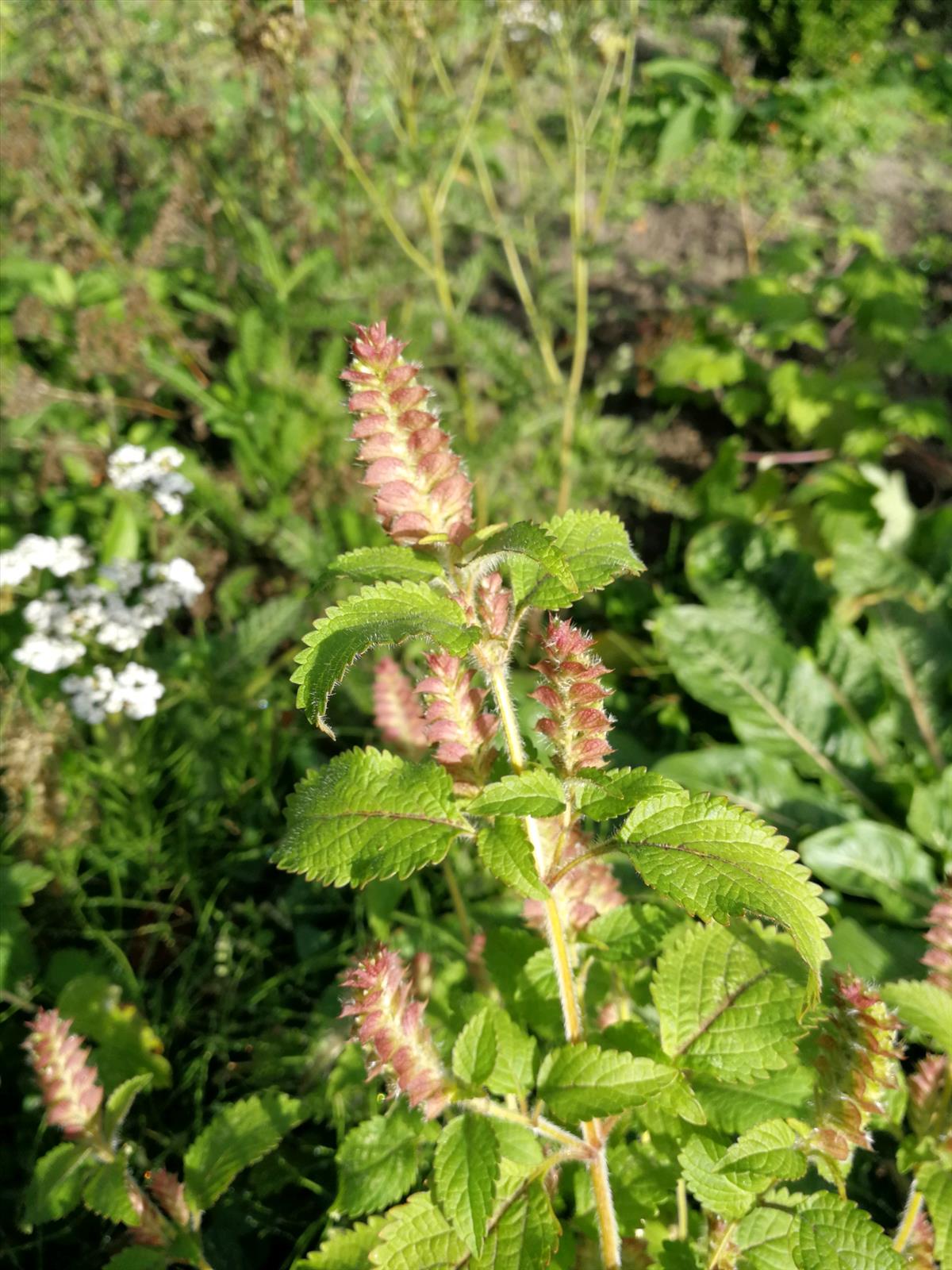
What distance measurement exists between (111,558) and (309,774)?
196cm

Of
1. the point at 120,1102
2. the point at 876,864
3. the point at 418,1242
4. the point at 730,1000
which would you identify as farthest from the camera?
the point at 876,864

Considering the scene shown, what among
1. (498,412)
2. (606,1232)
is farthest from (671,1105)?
(498,412)

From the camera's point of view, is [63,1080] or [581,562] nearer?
[581,562]

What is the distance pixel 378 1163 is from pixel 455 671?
27.5 inches

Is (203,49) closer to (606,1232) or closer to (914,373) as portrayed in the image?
(914,373)

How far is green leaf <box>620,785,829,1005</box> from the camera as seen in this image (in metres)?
0.81

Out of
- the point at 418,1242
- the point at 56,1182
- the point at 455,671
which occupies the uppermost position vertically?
the point at 455,671

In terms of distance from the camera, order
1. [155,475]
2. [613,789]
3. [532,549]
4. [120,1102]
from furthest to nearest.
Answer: [155,475] < [120,1102] < [613,789] < [532,549]

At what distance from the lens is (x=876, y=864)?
2.26 m

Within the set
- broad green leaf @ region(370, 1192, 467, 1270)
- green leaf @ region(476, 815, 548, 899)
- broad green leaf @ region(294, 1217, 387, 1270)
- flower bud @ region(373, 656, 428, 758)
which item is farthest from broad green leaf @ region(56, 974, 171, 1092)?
green leaf @ region(476, 815, 548, 899)

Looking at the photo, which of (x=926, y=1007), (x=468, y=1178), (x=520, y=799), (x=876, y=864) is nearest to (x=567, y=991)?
(x=468, y=1178)

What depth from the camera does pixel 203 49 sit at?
426cm

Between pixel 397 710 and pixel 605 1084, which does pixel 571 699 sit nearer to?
pixel 605 1084

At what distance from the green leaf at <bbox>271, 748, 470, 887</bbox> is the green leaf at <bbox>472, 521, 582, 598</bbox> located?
0.24m
